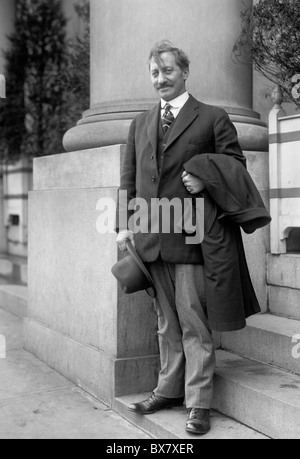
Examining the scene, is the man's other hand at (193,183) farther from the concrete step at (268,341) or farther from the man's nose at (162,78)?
the concrete step at (268,341)

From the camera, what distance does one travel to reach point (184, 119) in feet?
10.4

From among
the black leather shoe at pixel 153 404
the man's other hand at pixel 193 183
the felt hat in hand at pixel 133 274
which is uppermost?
the man's other hand at pixel 193 183

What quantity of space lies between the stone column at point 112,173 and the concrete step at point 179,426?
1.47 ft

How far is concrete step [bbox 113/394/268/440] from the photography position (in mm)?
3082

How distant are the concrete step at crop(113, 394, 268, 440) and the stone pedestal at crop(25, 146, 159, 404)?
42cm

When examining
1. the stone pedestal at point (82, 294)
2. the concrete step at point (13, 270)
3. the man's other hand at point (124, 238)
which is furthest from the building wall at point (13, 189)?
the man's other hand at point (124, 238)

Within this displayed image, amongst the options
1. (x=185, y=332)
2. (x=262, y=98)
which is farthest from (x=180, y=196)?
(x=262, y=98)

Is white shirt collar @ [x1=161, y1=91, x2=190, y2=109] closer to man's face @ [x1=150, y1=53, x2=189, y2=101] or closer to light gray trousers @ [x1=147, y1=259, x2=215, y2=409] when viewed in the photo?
man's face @ [x1=150, y1=53, x2=189, y2=101]

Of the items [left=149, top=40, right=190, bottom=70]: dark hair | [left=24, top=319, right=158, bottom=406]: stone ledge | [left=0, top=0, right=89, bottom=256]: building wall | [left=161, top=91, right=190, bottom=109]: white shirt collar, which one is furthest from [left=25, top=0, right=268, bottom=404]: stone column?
[left=0, top=0, right=89, bottom=256]: building wall

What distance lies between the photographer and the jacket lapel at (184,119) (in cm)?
314

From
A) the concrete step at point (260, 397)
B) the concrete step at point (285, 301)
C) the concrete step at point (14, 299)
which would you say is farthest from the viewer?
the concrete step at point (14, 299)

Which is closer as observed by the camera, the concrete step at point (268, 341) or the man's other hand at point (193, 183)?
the man's other hand at point (193, 183)

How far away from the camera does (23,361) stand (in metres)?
4.91

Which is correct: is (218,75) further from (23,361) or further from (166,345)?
(23,361)
